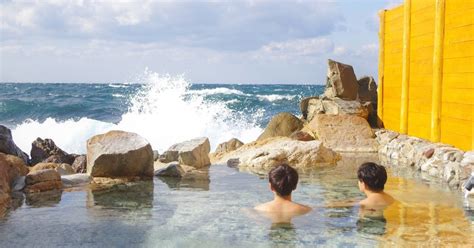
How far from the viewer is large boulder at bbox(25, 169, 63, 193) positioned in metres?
7.59

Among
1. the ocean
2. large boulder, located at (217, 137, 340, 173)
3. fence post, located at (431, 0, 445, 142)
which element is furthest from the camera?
the ocean

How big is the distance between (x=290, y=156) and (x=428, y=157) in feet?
7.77

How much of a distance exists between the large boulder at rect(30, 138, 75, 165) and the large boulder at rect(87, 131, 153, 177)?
2.15 m

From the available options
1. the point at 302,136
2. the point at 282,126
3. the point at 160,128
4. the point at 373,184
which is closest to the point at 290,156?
the point at 302,136

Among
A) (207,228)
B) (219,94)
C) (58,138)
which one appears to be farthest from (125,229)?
(219,94)

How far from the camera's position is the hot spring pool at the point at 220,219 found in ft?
16.4

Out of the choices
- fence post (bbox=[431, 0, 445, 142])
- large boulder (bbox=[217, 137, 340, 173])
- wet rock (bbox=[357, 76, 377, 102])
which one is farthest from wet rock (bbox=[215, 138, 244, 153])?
fence post (bbox=[431, 0, 445, 142])

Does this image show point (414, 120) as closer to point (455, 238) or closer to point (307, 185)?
point (307, 185)

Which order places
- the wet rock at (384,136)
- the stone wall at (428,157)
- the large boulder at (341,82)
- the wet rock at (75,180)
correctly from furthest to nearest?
the large boulder at (341,82), the wet rock at (384,136), the wet rock at (75,180), the stone wall at (428,157)

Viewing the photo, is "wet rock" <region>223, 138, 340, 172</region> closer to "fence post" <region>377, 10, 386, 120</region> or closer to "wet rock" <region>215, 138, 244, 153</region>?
"wet rock" <region>215, 138, 244, 153</region>

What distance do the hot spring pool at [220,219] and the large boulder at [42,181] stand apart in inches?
9.6

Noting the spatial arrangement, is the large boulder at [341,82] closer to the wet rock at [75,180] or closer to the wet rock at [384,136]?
the wet rock at [384,136]

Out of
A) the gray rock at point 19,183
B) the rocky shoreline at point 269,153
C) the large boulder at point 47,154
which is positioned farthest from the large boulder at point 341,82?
the gray rock at point 19,183

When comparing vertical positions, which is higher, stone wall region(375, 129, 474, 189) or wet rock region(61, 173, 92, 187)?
stone wall region(375, 129, 474, 189)
